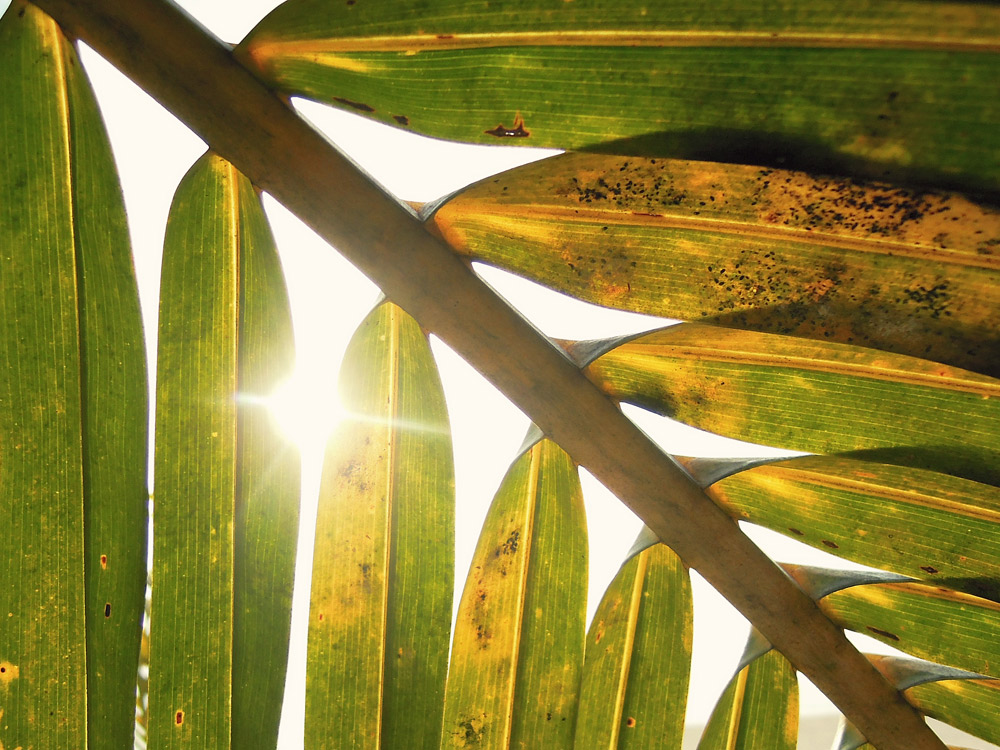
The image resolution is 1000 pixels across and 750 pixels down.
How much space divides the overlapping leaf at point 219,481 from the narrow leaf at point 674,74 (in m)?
0.22

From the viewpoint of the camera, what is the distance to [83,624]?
0.78 meters

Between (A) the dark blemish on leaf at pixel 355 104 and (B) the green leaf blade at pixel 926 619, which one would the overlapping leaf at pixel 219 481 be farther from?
(B) the green leaf blade at pixel 926 619

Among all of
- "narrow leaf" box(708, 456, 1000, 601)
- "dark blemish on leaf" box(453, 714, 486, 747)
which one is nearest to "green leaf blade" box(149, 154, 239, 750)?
"dark blemish on leaf" box(453, 714, 486, 747)

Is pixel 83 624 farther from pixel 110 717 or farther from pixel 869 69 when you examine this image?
pixel 869 69

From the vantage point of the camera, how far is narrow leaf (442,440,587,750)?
0.95 meters

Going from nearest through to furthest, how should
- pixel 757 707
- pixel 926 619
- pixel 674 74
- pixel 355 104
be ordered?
pixel 674 74, pixel 355 104, pixel 926 619, pixel 757 707

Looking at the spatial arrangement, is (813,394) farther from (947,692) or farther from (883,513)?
(947,692)

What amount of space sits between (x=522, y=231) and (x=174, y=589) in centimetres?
67

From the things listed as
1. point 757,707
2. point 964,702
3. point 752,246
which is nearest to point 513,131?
point 752,246

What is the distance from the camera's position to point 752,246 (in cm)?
66

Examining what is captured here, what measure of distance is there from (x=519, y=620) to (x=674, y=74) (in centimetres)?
80

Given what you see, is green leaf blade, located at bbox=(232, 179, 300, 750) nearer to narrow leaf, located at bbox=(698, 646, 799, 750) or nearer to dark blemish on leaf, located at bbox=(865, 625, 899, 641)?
narrow leaf, located at bbox=(698, 646, 799, 750)

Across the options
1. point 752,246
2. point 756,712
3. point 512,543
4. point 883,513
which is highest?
point 752,246

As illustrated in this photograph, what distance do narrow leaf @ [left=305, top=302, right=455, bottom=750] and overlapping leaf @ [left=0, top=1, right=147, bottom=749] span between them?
0.25 metres
